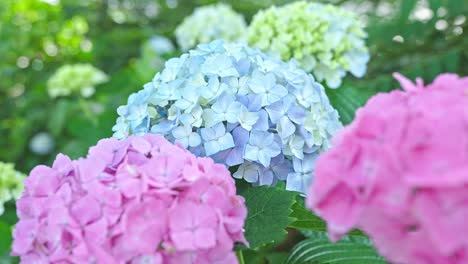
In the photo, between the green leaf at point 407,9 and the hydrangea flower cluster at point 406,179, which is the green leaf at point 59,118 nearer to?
the green leaf at point 407,9

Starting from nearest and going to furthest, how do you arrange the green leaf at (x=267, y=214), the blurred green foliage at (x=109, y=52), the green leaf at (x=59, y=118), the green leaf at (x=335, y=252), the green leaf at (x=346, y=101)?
the green leaf at (x=267, y=214)
the green leaf at (x=335, y=252)
the green leaf at (x=346, y=101)
the blurred green foliage at (x=109, y=52)
the green leaf at (x=59, y=118)

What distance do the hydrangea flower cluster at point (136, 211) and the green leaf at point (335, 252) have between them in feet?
1.12

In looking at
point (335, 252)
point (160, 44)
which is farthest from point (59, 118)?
point (335, 252)

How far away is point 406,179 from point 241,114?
418 millimetres

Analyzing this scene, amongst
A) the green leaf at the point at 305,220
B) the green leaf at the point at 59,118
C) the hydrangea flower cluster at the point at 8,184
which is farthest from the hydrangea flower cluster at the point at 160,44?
the green leaf at the point at 305,220

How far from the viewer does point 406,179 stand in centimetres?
63

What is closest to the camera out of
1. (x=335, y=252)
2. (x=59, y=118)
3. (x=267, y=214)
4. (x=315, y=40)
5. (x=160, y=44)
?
(x=267, y=214)

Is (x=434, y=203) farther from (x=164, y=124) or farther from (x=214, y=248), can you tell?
(x=164, y=124)

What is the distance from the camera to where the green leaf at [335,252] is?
45.3 inches

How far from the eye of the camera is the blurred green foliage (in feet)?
6.31

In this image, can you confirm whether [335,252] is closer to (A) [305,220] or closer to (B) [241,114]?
(A) [305,220]

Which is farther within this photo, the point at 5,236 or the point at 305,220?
the point at 5,236

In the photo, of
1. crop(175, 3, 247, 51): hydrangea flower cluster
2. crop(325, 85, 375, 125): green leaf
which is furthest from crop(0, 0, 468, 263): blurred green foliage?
crop(175, 3, 247, 51): hydrangea flower cluster

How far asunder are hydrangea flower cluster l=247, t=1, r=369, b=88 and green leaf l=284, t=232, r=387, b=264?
1.18 feet
